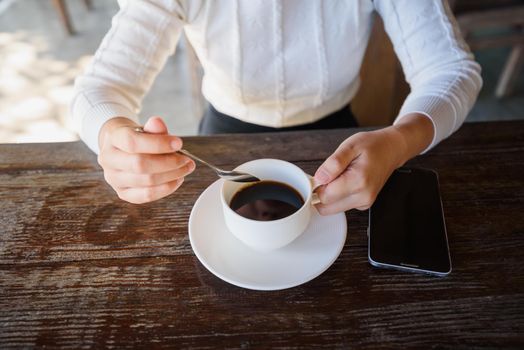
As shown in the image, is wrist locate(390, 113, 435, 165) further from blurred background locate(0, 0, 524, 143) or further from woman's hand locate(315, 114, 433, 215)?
blurred background locate(0, 0, 524, 143)

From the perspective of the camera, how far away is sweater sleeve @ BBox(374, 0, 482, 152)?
685mm

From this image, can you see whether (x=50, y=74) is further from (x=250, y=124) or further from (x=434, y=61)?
(x=434, y=61)

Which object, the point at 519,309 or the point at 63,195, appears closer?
the point at 519,309

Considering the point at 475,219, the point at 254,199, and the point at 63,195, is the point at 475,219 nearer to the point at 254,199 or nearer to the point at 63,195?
the point at 254,199

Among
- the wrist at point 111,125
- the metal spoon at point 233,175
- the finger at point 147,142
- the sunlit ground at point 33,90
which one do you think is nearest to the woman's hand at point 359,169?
the metal spoon at point 233,175

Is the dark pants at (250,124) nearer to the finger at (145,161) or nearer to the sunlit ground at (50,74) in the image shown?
the finger at (145,161)

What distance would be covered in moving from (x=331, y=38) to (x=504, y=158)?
0.39m

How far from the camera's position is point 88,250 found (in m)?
0.56

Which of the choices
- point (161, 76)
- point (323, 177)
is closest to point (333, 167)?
point (323, 177)

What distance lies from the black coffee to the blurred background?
2.79ft

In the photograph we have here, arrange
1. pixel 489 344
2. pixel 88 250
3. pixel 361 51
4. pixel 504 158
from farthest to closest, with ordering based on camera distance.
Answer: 1. pixel 361 51
2. pixel 504 158
3. pixel 88 250
4. pixel 489 344

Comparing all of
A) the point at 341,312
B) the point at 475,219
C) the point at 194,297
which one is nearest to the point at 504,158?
the point at 475,219

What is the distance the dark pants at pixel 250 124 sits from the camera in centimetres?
94

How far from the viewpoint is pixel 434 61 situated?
29.0 inches
